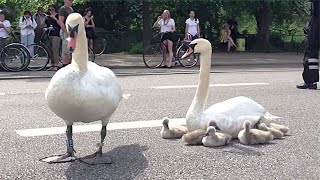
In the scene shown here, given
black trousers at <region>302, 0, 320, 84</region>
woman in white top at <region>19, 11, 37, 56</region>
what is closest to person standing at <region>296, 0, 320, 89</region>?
black trousers at <region>302, 0, 320, 84</region>

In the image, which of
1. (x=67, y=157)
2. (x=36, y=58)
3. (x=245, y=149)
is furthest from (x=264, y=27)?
(x=67, y=157)

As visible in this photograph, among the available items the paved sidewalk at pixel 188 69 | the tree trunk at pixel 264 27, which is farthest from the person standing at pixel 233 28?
the paved sidewalk at pixel 188 69

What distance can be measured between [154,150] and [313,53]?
595 cm

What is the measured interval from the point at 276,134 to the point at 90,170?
8.06 ft

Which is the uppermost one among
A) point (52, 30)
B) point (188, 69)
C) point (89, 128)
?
point (52, 30)

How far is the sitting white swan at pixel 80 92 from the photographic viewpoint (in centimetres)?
545

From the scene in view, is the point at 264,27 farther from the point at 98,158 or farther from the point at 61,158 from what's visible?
the point at 61,158

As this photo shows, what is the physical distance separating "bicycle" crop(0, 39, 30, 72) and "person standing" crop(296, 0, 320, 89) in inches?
298

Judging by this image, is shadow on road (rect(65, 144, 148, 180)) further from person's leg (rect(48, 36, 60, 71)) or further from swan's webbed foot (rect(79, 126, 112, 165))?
person's leg (rect(48, 36, 60, 71))

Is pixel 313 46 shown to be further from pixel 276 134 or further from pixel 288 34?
pixel 288 34

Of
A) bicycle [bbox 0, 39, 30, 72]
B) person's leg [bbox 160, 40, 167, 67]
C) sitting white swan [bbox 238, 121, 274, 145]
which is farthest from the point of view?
person's leg [bbox 160, 40, 167, 67]

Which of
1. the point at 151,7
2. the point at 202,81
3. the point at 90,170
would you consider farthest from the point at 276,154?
the point at 151,7

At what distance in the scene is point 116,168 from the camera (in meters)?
5.71

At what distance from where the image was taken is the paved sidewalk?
15332mm
